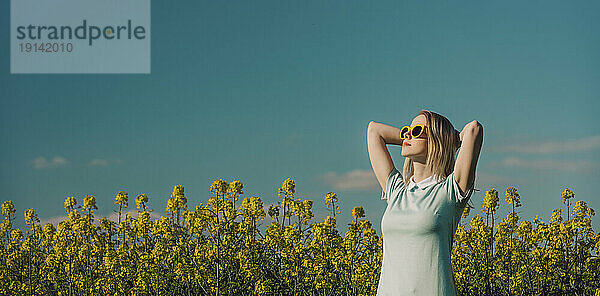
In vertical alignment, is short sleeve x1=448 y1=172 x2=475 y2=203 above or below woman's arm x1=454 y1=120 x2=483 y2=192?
below

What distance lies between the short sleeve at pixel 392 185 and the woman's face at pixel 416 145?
92 millimetres

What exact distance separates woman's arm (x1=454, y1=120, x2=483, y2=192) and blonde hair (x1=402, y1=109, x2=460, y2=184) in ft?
0.52

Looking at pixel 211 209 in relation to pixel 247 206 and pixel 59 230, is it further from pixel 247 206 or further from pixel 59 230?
pixel 59 230

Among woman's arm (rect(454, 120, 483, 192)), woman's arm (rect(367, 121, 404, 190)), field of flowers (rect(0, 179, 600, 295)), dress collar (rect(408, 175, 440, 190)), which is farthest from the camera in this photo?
field of flowers (rect(0, 179, 600, 295))

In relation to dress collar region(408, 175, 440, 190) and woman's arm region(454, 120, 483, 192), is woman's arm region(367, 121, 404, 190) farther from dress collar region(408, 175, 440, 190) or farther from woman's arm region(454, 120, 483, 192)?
woman's arm region(454, 120, 483, 192)

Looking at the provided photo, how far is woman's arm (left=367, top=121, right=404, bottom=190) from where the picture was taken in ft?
7.98

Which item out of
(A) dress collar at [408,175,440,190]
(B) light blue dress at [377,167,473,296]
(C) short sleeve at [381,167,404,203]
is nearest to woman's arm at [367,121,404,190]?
(C) short sleeve at [381,167,404,203]

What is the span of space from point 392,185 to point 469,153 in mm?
369

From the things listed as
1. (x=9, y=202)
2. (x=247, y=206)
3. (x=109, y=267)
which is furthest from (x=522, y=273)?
(x=9, y=202)

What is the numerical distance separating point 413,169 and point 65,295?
11.2 feet

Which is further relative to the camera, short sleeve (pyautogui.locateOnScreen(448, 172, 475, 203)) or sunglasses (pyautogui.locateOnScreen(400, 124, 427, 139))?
sunglasses (pyautogui.locateOnScreen(400, 124, 427, 139))

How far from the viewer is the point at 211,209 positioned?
171 inches

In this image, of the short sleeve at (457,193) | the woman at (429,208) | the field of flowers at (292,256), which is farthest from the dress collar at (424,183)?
the field of flowers at (292,256)

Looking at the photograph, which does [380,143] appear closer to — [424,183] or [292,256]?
[424,183]
